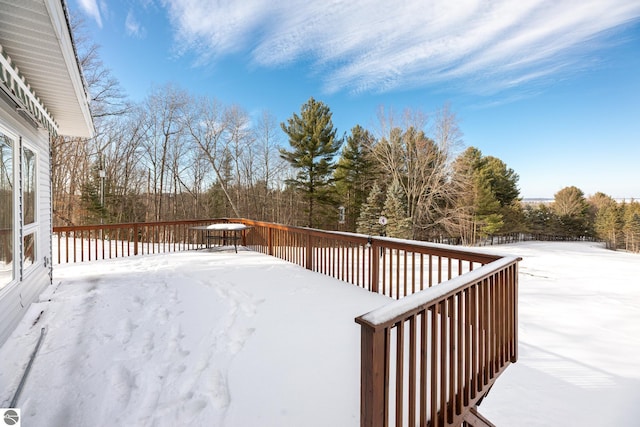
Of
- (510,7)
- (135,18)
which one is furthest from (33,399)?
(135,18)

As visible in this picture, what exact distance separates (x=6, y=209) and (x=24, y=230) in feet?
1.95

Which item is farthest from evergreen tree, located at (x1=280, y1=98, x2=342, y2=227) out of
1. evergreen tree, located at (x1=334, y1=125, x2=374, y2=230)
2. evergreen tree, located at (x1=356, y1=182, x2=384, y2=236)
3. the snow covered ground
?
the snow covered ground

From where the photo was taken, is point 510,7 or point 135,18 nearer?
point 510,7

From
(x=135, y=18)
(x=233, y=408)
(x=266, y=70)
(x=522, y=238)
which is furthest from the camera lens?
(x=522, y=238)

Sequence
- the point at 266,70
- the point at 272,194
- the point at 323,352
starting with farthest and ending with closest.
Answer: the point at 272,194 < the point at 266,70 < the point at 323,352

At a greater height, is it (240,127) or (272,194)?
(240,127)

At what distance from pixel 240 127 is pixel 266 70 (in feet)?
13.2

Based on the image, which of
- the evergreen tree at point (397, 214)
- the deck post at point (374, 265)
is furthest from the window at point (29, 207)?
the evergreen tree at point (397, 214)

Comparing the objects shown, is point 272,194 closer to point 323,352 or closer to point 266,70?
point 266,70

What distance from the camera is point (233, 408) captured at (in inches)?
66.6

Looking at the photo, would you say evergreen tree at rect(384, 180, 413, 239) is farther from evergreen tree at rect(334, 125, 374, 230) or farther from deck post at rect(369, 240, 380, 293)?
deck post at rect(369, 240, 380, 293)

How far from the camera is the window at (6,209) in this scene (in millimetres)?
2670

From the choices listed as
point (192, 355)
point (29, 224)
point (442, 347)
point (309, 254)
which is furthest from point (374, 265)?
point (29, 224)

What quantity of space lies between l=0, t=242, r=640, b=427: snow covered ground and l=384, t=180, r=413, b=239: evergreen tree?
12.4 metres
